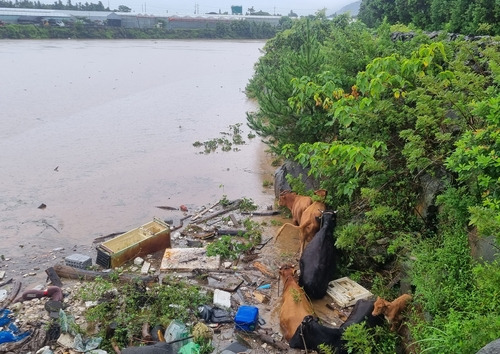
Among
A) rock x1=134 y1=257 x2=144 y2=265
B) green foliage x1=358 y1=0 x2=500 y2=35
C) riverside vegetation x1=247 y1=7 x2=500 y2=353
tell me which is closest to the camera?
riverside vegetation x1=247 y1=7 x2=500 y2=353

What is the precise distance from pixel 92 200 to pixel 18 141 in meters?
7.17

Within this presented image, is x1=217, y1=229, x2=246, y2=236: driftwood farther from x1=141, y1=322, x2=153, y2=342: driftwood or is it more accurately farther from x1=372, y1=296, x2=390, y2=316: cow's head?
x1=372, y1=296, x2=390, y2=316: cow's head

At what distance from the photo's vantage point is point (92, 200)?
36.9 ft

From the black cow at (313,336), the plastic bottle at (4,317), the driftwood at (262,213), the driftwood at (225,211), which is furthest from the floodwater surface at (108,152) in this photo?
the black cow at (313,336)

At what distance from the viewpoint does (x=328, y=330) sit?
522 cm

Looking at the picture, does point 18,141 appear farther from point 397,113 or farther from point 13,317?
point 397,113

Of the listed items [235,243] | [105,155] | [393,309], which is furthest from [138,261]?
[105,155]

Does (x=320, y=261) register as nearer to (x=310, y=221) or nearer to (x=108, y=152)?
(x=310, y=221)

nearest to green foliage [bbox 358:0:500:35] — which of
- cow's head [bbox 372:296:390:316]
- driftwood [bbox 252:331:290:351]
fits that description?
cow's head [bbox 372:296:390:316]

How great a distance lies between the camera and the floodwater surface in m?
10.3

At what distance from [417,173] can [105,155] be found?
11577 millimetres

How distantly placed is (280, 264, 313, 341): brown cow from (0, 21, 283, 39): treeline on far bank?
173 ft

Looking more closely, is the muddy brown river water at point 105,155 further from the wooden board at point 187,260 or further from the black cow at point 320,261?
the black cow at point 320,261

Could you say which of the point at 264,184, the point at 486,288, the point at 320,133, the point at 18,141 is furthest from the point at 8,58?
the point at 486,288
